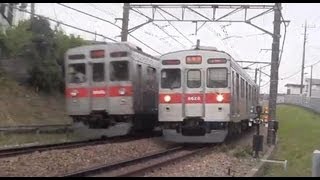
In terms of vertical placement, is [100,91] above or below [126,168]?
above

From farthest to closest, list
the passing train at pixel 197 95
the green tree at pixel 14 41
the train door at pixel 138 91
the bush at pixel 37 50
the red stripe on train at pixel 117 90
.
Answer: the bush at pixel 37 50, the green tree at pixel 14 41, the train door at pixel 138 91, the red stripe on train at pixel 117 90, the passing train at pixel 197 95

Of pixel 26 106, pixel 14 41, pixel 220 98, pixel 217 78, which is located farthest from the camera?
pixel 14 41

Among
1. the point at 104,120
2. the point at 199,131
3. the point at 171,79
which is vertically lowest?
the point at 199,131

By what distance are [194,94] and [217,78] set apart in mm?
951

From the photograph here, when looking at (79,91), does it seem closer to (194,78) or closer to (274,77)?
(194,78)

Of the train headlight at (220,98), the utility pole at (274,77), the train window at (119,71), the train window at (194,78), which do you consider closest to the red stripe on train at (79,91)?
the train window at (119,71)

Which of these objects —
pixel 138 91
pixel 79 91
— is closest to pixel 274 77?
pixel 138 91

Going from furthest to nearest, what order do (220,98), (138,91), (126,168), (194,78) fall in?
(138,91) < (194,78) < (220,98) < (126,168)

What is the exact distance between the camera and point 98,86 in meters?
22.0

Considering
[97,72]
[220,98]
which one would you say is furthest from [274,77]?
[97,72]

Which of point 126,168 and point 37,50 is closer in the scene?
point 126,168

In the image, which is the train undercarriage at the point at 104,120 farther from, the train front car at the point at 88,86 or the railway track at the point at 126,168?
the railway track at the point at 126,168

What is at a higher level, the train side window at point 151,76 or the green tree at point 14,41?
the green tree at point 14,41

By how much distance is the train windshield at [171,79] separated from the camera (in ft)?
66.1
